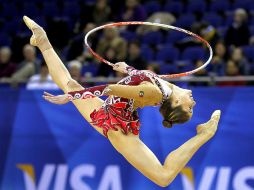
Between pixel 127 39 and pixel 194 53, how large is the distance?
138cm

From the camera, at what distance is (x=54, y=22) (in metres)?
13.3

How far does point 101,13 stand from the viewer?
13055 mm

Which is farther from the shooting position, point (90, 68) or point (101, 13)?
point (101, 13)

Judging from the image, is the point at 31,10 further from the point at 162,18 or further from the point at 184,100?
the point at 184,100

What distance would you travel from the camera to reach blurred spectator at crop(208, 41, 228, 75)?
10.5 m

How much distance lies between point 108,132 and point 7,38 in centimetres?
699

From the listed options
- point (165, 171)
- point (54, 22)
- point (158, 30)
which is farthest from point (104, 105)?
point (54, 22)

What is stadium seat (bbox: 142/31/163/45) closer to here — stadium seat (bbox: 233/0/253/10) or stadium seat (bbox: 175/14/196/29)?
stadium seat (bbox: 175/14/196/29)

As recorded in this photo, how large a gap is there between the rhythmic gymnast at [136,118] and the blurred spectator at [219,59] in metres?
3.19

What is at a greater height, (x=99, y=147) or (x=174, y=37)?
(x=99, y=147)

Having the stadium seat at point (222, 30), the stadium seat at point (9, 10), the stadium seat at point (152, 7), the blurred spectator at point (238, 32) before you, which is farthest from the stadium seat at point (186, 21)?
the stadium seat at point (9, 10)

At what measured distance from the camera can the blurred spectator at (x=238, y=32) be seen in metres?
11.4

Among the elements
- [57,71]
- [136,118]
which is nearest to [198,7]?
[57,71]

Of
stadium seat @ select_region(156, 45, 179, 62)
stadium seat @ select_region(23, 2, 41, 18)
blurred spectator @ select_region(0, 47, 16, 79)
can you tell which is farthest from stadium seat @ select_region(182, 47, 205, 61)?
stadium seat @ select_region(23, 2, 41, 18)
